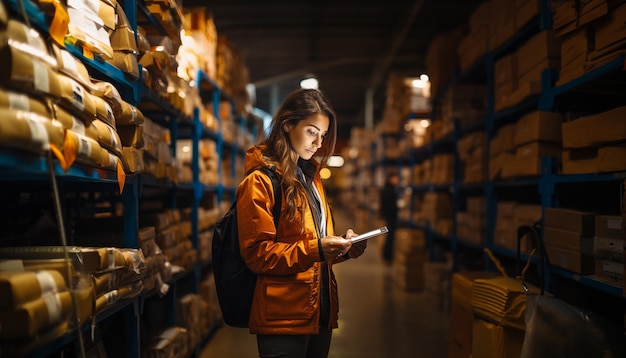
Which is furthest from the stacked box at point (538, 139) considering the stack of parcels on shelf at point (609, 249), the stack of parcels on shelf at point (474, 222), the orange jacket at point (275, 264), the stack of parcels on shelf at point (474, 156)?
the orange jacket at point (275, 264)

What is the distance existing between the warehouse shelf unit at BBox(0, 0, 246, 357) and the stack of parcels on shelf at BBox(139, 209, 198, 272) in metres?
0.10

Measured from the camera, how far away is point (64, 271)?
1.56m

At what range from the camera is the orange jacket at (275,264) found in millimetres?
1839

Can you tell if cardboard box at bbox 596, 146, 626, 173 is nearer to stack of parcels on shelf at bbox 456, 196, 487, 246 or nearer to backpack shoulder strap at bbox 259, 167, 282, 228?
backpack shoulder strap at bbox 259, 167, 282, 228

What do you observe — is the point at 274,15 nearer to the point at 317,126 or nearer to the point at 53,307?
the point at 317,126

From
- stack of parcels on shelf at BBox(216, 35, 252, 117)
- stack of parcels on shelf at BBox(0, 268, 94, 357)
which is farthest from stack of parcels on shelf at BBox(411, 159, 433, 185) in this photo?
stack of parcels on shelf at BBox(0, 268, 94, 357)

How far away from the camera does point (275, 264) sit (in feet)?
5.99

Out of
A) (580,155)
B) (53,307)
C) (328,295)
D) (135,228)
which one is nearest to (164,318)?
(135,228)

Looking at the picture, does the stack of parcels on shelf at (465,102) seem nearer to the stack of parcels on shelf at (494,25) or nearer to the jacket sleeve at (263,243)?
the stack of parcels on shelf at (494,25)

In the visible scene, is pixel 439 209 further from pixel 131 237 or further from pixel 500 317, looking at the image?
pixel 131 237

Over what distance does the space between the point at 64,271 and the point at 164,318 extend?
209 cm

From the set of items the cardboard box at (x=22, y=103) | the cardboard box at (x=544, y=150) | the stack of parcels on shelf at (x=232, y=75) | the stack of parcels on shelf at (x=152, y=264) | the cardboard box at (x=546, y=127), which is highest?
the stack of parcels on shelf at (x=232, y=75)

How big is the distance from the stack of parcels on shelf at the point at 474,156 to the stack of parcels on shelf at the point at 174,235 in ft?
10.2

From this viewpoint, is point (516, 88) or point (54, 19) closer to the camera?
point (54, 19)
